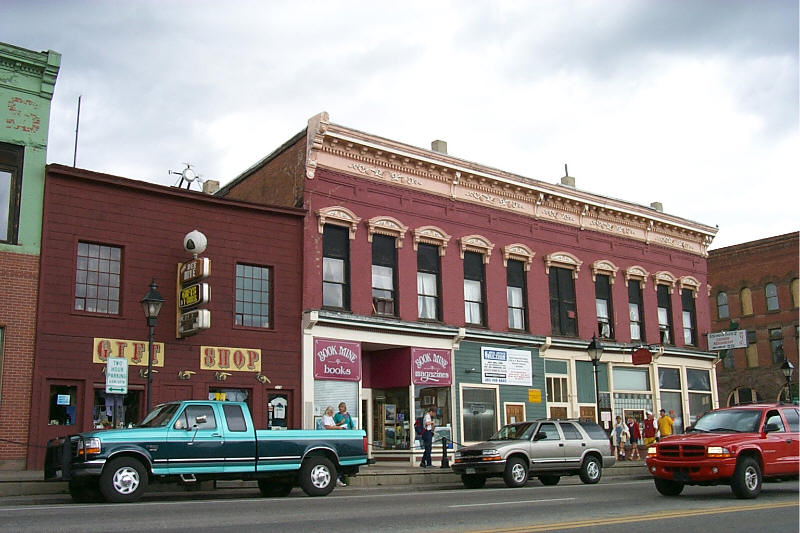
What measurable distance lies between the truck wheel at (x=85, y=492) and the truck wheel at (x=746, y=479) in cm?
1110

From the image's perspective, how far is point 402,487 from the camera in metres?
20.0

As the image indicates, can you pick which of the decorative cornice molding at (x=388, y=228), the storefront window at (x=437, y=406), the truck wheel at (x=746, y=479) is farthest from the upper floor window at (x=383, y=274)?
the truck wheel at (x=746, y=479)

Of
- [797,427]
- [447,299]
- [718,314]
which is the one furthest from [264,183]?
[718,314]

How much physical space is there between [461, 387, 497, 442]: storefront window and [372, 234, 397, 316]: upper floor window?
387cm

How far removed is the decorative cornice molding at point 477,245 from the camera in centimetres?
2770

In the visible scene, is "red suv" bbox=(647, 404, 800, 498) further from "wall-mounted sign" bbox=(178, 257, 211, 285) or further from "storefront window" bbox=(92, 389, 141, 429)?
"storefront window" bbox=(92, 389, 141, 429)

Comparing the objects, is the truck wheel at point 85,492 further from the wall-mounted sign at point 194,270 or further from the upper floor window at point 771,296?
the upper floor window at point 771,296

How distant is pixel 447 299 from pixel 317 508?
1452cm

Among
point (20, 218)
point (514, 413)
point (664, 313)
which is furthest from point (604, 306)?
point (20, 218)

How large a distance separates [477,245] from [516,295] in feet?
8.49

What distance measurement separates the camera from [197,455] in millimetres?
15195

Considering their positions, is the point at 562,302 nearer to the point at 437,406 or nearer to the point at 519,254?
the point at 519,254

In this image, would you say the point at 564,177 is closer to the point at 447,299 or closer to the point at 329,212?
the point at 447,299

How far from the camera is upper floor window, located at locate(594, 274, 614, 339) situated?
3172 cm
